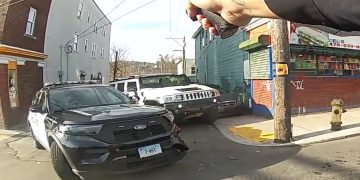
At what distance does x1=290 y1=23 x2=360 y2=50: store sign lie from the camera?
48.0ft

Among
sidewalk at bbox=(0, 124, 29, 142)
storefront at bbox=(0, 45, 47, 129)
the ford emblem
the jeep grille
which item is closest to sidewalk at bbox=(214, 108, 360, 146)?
the jeep grille

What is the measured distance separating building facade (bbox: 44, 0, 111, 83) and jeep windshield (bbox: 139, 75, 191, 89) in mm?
9794

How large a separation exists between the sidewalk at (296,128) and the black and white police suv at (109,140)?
3516mm

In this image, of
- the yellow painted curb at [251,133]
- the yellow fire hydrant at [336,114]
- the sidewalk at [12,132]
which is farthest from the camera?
the sidewalk at [12,132]

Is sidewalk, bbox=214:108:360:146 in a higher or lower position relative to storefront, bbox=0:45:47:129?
lower

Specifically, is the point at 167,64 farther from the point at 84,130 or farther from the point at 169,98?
the point at 84,130

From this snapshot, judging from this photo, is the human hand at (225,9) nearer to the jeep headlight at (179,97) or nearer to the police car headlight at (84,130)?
the police car headlight at (84,130)

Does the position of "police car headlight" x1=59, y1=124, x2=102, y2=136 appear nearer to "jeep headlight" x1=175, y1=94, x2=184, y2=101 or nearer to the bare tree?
"jeep headlight" x1=175, y1=94, x2=184, y2=101

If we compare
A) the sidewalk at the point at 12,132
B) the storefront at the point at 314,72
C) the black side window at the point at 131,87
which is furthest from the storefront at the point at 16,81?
the storefront at the point at 314,72

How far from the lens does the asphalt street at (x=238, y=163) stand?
7.04m

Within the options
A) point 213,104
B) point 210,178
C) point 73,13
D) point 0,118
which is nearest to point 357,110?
point 213,104

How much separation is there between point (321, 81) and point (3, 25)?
1135 centimetres

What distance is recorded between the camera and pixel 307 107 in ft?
48.9

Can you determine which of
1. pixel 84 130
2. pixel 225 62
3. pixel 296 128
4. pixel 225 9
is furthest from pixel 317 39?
pixel 225 9
